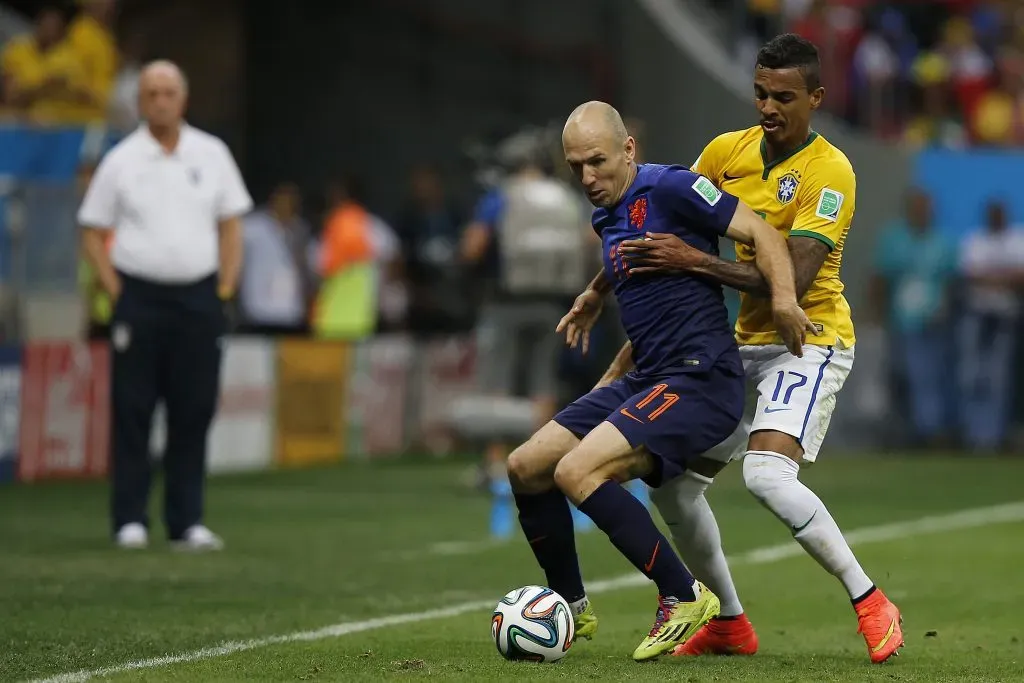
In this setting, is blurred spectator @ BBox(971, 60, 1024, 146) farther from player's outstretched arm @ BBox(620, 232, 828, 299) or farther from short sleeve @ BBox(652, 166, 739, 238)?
short sleeve @ BBox(652, 166, 739, 238)

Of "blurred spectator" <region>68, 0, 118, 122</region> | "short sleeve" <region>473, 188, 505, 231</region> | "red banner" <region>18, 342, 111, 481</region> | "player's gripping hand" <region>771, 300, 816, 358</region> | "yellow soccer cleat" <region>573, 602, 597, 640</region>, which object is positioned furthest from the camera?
"blurred spectator" <region>68, 0, 118, 122</region>

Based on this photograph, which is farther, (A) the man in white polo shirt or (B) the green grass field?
(A) the man in white polo shirt

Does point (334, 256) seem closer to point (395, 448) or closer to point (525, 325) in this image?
point (395, 448)

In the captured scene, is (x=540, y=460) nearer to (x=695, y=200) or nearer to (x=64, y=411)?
(x=695, y=200)

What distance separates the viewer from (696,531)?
6934 millimetres

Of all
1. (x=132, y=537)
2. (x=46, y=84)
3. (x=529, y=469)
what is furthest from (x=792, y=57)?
(x=46, y=84)

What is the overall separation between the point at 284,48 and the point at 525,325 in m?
9.55

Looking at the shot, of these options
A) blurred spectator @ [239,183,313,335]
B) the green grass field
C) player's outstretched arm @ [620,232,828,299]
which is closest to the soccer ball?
the green grass field

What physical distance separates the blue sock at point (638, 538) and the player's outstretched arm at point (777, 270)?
788 mm

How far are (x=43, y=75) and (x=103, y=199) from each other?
21.1ft

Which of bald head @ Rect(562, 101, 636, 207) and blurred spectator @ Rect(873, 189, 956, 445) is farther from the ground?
bald head @ Rect(562, 101, 636, 207)

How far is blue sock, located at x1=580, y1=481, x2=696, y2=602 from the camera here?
21.3 feet

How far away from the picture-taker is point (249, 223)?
18031 mm

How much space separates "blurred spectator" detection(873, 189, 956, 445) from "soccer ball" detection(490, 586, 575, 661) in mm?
13019
